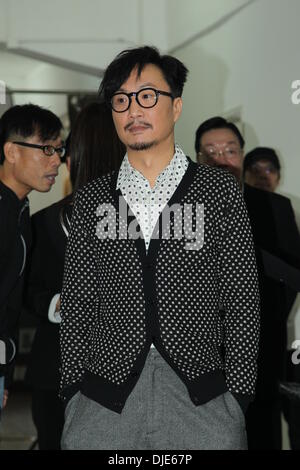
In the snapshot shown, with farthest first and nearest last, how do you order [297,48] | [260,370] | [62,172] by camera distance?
1. [62,172]
2. [297,48]
3. [260,370]

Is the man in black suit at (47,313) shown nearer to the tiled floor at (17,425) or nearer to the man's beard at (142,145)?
the man's beard at (142,145)

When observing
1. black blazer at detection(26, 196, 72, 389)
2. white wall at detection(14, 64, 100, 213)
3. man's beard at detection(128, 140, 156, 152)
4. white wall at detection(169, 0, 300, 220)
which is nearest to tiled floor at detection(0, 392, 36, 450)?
white wall at detection(14, 64, 100, 213)

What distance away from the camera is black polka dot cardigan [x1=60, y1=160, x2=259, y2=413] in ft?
6.57

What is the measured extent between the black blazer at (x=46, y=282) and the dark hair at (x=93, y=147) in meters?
0.14

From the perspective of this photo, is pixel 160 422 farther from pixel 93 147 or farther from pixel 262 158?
pixel 262 158

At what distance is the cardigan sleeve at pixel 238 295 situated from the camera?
203 cm

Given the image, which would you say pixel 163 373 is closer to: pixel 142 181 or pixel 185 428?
pixel 185 428

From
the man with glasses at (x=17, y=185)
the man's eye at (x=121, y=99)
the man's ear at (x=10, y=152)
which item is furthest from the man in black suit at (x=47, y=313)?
the man's eye at (x=121, y=99)

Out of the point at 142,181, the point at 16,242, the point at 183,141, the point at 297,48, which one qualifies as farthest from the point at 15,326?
the point at 183,141

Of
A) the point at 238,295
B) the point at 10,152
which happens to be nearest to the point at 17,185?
the point at 10,152

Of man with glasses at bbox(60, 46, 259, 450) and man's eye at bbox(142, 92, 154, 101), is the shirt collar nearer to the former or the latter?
man with glasses at bbox(60, 46, 259, 450)

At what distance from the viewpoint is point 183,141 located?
6.86m
